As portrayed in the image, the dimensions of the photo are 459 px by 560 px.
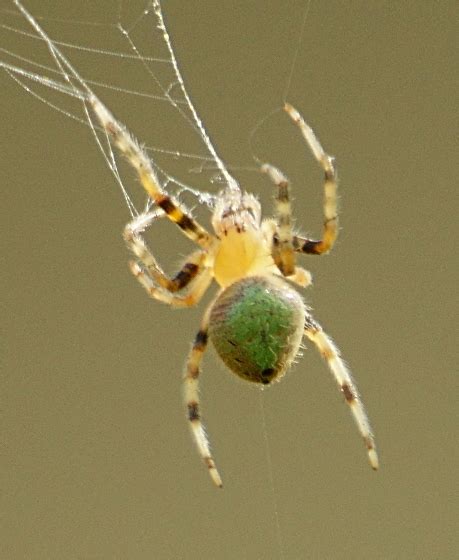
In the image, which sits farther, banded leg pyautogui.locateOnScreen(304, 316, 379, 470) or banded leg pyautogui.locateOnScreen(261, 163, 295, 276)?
banded leg pyautogui.locateOnScreen(304, 316, 379, 470)

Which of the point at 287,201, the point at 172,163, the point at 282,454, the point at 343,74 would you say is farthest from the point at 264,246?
the point at 282,454

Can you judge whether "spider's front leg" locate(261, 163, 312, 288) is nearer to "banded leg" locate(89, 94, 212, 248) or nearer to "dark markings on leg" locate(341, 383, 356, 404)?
"banded leg" locate(89, 94, 212, 248)

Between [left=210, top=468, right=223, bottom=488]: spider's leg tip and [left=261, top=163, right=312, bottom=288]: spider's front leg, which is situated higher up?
[left=261, top=163, right=312, bottom=288]: spider's front leg

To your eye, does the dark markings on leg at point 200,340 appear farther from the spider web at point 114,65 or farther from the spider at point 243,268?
the spider web at point 114,65

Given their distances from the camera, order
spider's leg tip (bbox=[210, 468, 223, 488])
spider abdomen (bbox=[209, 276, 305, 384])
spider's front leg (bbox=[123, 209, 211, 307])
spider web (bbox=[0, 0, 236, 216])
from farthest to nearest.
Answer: spider web (bbox=[0, 0, 236, 216]), spider's leg tip (bbox=[210, 468, 223, 488]), spider's front leg (bbox=[123, 209, 211, 307]), spider abdomen (bbox=[209, 276, 305, 384])

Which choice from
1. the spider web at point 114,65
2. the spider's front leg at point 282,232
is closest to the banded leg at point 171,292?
the spider's front leg at point 282,232

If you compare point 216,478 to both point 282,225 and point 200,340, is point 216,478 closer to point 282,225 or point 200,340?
point 200,340

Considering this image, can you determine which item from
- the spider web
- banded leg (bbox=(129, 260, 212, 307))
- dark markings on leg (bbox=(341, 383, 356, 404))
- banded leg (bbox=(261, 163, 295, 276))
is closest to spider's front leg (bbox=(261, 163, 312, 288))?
banded leg (bbox=(261, 163, 295, 276))
